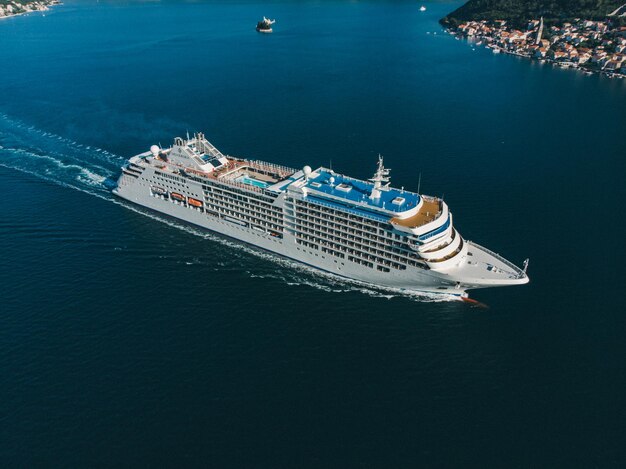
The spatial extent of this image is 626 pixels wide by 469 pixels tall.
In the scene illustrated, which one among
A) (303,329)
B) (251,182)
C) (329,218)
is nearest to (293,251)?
(329,218)

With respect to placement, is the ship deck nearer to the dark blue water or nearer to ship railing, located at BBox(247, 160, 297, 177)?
the dark blue water

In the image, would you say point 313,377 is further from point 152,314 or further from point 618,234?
point 618,234

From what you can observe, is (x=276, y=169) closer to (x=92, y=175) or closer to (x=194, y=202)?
(x=194, y=202)

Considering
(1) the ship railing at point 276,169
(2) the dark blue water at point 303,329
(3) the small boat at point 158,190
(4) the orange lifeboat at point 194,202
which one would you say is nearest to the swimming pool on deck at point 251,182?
(1) the ship railing at point 276,169

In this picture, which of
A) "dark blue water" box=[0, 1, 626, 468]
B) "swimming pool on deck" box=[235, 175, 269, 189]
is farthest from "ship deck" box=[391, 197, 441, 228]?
"swimming pool on deck" box=[235, 175, 269, 189]

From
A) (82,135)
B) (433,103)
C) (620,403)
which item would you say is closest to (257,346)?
(620,403)
